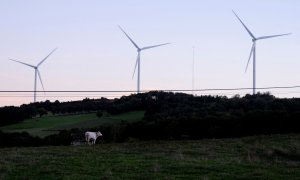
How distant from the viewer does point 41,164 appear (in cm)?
2517

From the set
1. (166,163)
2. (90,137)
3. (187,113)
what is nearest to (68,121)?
(187,113)

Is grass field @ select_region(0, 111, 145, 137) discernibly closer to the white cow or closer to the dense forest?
the dense forest

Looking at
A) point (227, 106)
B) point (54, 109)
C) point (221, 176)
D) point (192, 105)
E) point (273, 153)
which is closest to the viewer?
point (221, 176)

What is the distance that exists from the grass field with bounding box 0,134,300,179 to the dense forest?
40.8ft

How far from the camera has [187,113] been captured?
209 ft

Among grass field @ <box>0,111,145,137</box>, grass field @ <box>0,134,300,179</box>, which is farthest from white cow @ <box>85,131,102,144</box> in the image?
grass field @ <box>0,111,145,137</box>

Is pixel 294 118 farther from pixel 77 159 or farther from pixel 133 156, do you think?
pixel 77 159

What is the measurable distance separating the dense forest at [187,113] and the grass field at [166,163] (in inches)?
489

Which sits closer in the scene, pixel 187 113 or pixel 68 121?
pixel 187 113

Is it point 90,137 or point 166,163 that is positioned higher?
point 90,137

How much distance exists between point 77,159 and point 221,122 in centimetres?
2483

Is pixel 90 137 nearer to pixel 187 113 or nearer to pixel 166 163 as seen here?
pixel 166 163

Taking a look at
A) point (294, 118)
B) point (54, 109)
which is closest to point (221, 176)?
point (294, 118)

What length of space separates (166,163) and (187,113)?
127 ft
